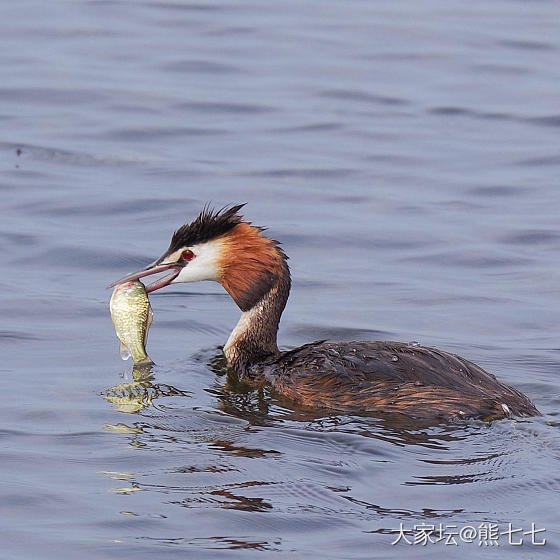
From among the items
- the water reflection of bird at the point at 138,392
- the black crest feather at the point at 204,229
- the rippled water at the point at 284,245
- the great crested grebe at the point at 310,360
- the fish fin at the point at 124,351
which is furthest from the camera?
the black crest feather at the point at 204,229

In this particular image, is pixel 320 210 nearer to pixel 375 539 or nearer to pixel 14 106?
pixel 14 106

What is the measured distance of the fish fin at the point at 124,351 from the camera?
26.5 feet

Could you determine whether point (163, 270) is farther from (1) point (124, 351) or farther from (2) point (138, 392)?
(2) point (138, 392)

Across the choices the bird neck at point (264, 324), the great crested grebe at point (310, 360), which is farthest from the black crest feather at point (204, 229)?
the bird neck at point (264, 324)

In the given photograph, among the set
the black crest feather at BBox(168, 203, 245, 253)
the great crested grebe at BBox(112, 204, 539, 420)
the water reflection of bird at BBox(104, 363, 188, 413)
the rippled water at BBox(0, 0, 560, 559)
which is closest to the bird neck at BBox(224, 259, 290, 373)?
the great crested grebe at BBox(112, 204, 539, 420)

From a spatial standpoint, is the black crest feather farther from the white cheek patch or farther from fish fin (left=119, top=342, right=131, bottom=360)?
fish fin (left=119, top=342, right=131, bottom=360)

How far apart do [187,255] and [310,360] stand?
3.77 ft

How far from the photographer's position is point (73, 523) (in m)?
6.00

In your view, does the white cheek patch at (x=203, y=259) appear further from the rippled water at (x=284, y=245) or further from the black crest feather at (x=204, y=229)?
the rippled water at (x=284, y=245)

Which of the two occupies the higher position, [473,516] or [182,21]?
[182,21]

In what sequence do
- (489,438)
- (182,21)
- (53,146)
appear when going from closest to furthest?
(489,438) < (53,146) < (182,21)

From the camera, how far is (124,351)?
8.22m

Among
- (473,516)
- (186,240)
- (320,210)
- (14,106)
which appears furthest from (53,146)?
(473,516)

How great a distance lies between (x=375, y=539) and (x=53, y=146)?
8.56m
